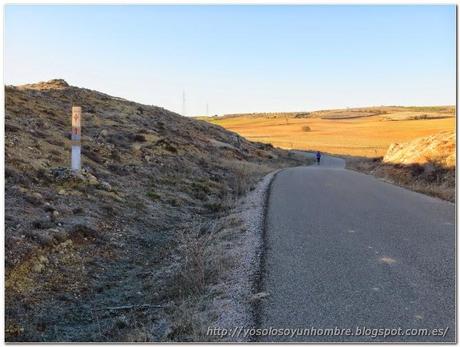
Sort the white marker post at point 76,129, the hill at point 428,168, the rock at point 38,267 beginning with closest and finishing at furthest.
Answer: the rock at point 38,267, the white marker post at point 76,129, the hill at point 428,168

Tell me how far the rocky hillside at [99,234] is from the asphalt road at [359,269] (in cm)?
122

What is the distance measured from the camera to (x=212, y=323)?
200 inches

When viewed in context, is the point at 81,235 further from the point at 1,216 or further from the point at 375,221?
the point at 375,221

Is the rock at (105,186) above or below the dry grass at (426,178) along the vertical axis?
above

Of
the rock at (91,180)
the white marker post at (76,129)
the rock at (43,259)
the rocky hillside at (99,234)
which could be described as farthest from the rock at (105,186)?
the rock at (43,259)

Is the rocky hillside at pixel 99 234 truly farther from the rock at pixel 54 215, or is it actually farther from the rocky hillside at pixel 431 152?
the rocky hillside at pixel 431 152

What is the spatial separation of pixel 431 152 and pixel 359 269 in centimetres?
1604

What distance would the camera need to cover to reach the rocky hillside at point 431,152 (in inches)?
767

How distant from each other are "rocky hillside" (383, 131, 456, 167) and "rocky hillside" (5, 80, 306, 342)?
858 centimetres

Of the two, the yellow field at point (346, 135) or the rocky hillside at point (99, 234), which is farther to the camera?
the yellow field at point (346, 135)

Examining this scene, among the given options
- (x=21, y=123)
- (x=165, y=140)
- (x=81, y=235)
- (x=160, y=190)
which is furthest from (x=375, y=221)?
(x=165, y=140)

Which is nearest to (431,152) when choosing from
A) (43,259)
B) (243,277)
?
(243,277)

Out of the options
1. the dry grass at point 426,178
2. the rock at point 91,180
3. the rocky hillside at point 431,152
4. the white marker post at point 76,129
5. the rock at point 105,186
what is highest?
the white marker post at point 76,129

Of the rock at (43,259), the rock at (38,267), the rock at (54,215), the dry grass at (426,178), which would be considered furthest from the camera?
the dry grass at (426,178)
